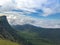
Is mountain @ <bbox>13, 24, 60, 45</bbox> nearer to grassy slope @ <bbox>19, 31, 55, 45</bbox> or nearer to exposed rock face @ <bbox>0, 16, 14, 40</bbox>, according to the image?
grassy slope @ <bbox>19, 31, 55, 45</bbox>

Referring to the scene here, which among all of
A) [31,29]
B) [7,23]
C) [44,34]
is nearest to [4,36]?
[7,23]

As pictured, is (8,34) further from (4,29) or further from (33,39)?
(33,39)

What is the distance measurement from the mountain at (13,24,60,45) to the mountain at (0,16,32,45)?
0.12m

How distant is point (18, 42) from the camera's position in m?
5.04

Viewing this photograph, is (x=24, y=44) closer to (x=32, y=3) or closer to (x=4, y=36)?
(x=4, y=36)

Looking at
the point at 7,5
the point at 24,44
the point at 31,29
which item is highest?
the point at 7,5

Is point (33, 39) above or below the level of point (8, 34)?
below

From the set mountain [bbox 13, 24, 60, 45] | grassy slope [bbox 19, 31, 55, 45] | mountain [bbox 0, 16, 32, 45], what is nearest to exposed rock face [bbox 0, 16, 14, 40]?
mountain [bbox 0, 16, 32, 45]

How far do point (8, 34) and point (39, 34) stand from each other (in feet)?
2.64

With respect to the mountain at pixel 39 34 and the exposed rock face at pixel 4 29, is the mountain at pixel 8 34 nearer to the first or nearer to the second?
the exposed rock face at pixel 4 29

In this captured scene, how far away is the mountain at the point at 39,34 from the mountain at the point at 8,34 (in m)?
0.12

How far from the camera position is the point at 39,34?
510cm

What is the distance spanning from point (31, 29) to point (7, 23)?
2.13ft

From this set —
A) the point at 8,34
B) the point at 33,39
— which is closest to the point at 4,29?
the point at 8,34
